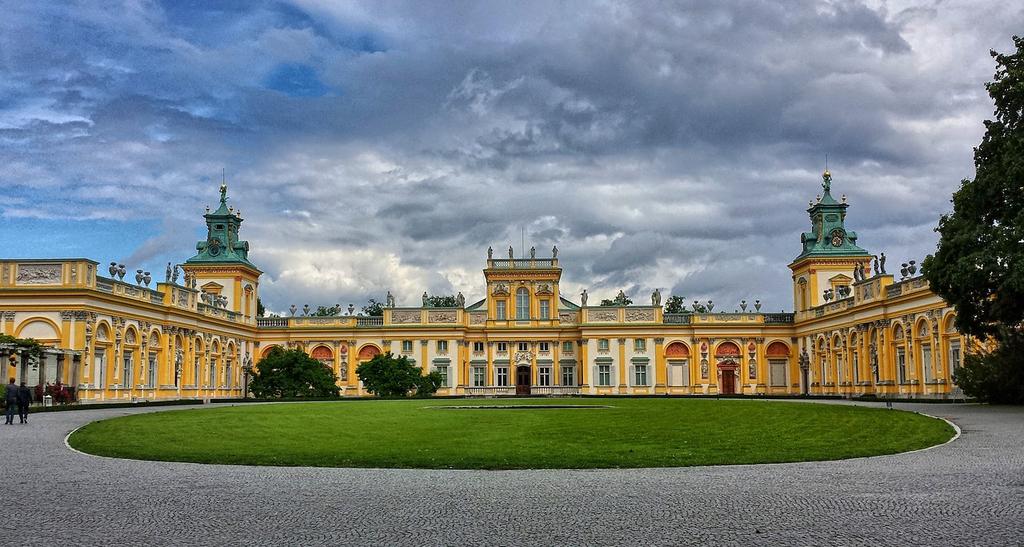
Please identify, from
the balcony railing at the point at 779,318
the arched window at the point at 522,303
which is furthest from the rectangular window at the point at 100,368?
the balcony railing at the point at 779,318

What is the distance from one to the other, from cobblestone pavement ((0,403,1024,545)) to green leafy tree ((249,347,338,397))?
147 feet

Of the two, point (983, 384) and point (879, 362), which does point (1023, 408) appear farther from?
point (879, 362)

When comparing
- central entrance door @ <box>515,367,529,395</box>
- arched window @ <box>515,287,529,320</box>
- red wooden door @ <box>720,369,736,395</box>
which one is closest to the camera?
red wooden door @ <box>720,369,736,395</box>

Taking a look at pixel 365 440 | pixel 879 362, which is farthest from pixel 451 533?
pixel 879 362

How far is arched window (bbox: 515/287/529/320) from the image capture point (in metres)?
72.9

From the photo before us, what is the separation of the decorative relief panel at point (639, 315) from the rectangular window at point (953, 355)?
2937cm

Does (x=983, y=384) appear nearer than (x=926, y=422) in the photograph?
No

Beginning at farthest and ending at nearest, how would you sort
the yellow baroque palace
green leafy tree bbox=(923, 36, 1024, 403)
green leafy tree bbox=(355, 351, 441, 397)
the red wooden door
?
the red wooden door
the yellow baroque palace
green leafy tree bbox=(355, 351, 441, 397)
green leafy tree bbox=(923, 36, 1024, 403)

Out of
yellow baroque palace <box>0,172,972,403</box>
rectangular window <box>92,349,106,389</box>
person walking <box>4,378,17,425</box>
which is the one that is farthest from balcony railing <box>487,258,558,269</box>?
person walking <box>4,378,17,425</box>

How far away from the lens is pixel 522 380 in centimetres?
7162

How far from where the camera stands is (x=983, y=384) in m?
34.0

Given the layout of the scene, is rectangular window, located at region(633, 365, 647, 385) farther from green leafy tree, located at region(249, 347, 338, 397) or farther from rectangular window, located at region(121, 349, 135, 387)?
rectangular window, located at region(121, 349, 135, 387)

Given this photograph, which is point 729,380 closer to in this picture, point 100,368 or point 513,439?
point 100,368

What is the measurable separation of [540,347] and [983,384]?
137ft
